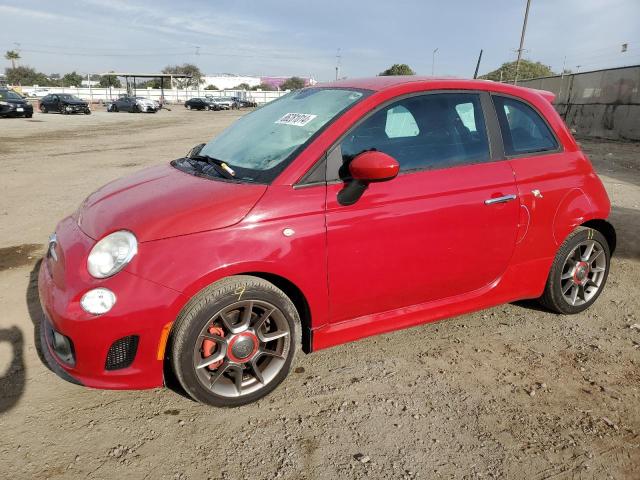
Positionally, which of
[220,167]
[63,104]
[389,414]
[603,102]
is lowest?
[389,414]

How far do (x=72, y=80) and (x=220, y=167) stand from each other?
11049 centimetres

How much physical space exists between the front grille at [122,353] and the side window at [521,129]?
2.51 metres

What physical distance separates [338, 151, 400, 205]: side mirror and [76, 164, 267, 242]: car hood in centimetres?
47

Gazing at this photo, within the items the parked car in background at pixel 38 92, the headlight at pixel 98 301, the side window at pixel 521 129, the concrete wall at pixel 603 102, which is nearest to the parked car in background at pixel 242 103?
the parked car in background at pixel 38 92

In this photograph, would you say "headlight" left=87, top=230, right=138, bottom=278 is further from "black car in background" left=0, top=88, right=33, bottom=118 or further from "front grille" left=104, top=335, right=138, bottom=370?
"black car in background" left=0, top=88, right=33, bottom=118

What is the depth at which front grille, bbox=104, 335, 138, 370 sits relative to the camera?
227 centimetres

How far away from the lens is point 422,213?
278cm

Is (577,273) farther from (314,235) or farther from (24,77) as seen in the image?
(24,77)

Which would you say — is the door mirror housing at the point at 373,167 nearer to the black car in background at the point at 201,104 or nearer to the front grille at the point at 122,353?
the front grille at the point at 122,353

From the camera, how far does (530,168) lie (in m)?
3.18

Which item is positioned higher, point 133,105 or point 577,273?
point 577,273

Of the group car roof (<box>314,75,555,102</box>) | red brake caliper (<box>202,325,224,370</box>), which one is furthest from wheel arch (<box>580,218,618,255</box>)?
red brake caliper (<box>202,325,224,370</box>)

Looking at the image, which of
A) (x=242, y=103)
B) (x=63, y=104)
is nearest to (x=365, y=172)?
(x=63, y=104)

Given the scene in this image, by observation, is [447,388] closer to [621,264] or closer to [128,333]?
[128,333]
